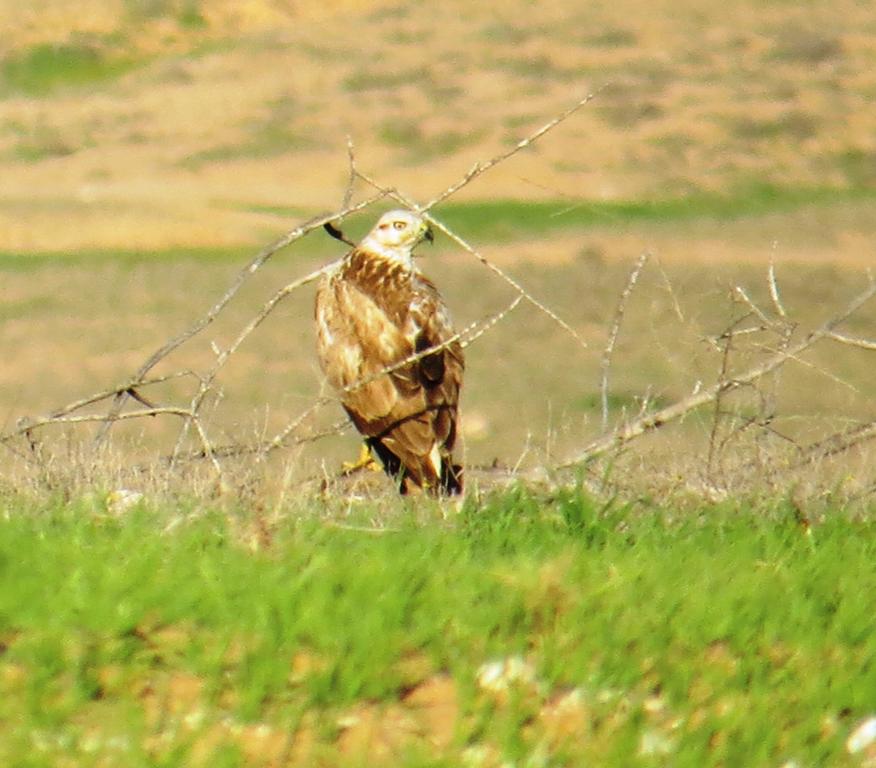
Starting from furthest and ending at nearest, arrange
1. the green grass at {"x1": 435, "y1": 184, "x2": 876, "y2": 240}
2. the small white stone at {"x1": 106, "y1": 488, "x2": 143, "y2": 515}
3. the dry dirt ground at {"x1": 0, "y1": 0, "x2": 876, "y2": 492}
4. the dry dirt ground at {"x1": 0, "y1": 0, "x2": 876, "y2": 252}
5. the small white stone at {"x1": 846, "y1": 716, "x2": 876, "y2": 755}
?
the dry dirt ground at {"x1": 0, "y1": 0, "x2": 876, "y2": 252}
the green grass at {"x1": 435, "y1": 184, "x2": 876, "y2": 240}
the dry dirt ground at {"x1": 0, "y1": 0, "x2": 876, "y2": 492}
the small white stone at {"x1": 106, "y1": 488, "x2": 143, "y2": 515}
the small white stone at {"x1": 846, "y1": 716, "x2": 876, "y2": 755}

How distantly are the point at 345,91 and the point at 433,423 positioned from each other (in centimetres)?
3892

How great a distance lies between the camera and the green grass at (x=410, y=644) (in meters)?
4.66

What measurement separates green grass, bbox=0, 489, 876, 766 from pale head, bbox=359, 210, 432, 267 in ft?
10.6

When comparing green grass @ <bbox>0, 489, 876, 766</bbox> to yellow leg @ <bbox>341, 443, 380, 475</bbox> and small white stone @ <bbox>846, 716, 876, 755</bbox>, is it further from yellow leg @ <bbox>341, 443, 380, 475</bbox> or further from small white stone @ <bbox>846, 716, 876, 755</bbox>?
yellow leg @ <bbox>341, 443, 380, 475</bbox>

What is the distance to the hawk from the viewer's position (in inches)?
325

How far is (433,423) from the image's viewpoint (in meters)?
8.30

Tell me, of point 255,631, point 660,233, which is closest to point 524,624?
point 255,631

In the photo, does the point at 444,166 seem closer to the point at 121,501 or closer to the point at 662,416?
the point at 662,416

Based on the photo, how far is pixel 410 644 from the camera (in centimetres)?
494

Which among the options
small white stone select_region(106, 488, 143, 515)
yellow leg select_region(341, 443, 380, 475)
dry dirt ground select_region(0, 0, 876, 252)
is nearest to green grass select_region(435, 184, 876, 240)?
dry dirt ground select_region(0, 0, 876, 252)

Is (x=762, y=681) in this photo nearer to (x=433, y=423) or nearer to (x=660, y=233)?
(x=433, y=423)

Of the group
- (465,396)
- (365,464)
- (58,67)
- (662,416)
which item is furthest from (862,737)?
(58,67)

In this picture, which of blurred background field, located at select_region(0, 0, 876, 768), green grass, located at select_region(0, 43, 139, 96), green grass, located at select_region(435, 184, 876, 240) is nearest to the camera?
blurred background field, located at select_region(0, 0, 876, 768)

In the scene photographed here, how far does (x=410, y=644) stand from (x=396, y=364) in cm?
330
